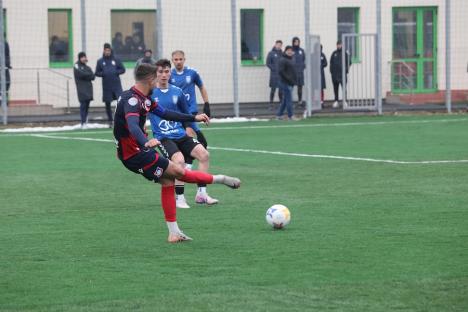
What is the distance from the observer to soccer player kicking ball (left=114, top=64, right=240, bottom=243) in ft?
32.7

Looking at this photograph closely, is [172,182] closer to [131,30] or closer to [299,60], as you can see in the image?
[299,60]

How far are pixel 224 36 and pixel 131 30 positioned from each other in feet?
9.34

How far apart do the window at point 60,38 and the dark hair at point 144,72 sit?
21.9 m

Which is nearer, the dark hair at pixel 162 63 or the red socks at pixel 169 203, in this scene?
the red socks at pixel 169 203

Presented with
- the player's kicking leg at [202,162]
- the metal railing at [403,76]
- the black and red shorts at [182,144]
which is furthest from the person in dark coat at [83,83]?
the player's kicking leg at [202,162]

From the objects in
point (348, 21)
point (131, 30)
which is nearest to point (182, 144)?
point (131, 30)

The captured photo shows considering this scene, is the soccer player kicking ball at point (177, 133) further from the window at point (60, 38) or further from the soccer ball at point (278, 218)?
the window at point (60, 38)

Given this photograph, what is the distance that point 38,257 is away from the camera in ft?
30.1

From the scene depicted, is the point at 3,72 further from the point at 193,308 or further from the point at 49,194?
the point at 193,308


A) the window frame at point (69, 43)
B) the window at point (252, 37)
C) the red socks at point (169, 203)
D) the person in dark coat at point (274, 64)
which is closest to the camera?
the red socks at point (169, 203)

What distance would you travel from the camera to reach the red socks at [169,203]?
1004 centimetres

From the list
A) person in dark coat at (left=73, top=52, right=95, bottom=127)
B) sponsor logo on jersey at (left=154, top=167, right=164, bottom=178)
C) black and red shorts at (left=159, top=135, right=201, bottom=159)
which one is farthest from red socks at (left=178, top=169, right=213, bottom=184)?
person in dark coat at (left=73, top=52, right=95, bottom=127)

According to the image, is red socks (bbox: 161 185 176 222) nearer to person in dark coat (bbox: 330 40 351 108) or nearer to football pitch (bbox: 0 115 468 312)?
football pitch (bbox: 0 115 468 312)

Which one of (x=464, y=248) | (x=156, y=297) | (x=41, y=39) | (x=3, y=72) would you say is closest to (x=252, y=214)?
(x=464, y=248)
